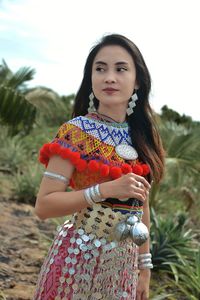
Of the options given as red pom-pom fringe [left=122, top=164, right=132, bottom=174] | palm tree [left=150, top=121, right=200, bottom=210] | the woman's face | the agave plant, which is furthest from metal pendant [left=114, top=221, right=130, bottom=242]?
palm tree [left=150, top=121, right=200, bottom=210]

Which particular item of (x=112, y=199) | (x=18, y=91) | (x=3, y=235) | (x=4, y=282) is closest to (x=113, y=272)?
(x=112, y=199)

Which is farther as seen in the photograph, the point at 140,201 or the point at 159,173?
the point at 159,173

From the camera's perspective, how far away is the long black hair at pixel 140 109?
198 cm

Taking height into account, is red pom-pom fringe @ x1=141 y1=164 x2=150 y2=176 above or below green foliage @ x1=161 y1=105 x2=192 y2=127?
below

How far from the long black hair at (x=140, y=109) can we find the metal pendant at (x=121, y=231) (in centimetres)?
34

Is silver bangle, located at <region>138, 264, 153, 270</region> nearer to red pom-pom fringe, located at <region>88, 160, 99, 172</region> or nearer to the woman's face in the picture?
red pom-pom fringe, located at <region>88, 160, 99, 172</region>

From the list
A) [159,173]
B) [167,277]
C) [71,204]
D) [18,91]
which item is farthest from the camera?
[18,91]

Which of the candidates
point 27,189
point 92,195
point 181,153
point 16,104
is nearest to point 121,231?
point 92,195

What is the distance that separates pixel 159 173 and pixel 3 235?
3.89m

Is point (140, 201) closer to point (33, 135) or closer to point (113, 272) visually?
point (113, 272)

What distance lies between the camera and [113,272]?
1812 millimetres

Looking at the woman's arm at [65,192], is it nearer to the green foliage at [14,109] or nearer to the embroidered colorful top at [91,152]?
the embroidered colorful top at [91,152]

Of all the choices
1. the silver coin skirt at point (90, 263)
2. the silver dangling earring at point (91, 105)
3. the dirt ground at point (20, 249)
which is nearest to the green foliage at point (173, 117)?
the dirt ground at point (20, 249)

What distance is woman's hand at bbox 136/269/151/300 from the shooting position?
2.05 meters
